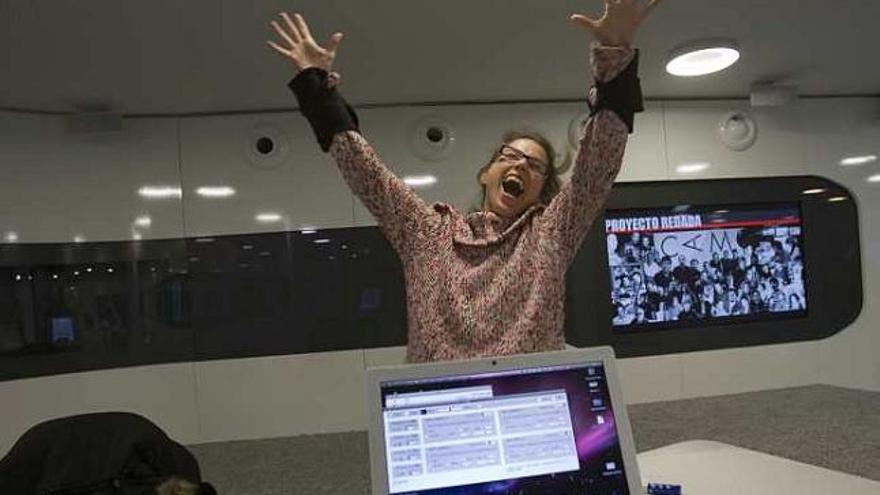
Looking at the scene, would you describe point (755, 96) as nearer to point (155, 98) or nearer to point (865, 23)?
point (865, 23)

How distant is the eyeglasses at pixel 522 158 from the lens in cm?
112

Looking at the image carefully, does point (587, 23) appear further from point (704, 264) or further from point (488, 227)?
point (704, 264)

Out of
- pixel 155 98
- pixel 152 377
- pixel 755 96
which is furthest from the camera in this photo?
pixel 755 96

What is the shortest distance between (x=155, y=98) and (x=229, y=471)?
205 centimetres

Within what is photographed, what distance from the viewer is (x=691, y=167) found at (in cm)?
404

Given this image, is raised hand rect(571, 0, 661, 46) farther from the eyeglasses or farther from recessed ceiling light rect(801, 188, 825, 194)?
recessed ceiling light rect(801, 188, 825, 194)

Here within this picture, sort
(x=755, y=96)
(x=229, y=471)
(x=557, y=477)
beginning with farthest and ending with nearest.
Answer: (x=755, y=96) < (x=229, y=471) < (x=557, y=477)

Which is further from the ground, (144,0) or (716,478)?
(144,0)

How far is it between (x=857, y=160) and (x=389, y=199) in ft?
14.7

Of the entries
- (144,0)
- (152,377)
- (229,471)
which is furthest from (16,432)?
(144,0)

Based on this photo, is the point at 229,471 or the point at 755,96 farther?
the point at 755,96

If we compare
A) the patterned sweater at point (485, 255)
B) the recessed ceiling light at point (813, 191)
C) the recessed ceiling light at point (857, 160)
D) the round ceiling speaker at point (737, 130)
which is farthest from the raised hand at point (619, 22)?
the recessed ceiling light at point (857, 160)

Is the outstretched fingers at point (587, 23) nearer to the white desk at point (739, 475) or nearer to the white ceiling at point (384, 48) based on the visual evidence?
the white desk at point (739, 475)

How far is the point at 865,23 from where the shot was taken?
2.83m
